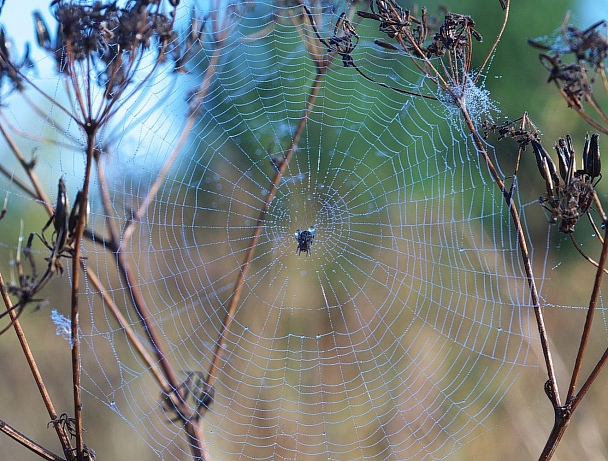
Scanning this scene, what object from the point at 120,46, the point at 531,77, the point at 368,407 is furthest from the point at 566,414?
the point at 531,77

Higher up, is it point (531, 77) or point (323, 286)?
point (531, 77)

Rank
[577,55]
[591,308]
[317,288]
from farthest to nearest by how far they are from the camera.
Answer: [317,288]
[591,308]
[577,55]

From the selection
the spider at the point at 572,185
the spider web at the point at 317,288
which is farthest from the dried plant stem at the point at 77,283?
the spider web at the point at 317,288

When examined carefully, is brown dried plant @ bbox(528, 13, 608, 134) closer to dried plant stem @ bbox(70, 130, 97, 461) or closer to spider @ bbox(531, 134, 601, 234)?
spider @ bbox(531, 134, 601, 234)

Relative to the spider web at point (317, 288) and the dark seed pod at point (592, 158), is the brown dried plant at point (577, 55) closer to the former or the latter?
the dark seed pod at point (592, 158)

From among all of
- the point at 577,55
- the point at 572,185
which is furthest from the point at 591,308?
the point at 577,55

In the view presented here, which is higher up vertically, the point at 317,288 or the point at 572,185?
the point at 317,288

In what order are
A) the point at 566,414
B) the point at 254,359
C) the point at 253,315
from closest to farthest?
the point at 566,414
the point at 253,315
the point at 254,359

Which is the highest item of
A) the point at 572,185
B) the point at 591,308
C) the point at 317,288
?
the point at 317,288

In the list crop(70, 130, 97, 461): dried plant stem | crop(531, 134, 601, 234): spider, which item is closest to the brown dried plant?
crop(531, 134, 601, 234): spider

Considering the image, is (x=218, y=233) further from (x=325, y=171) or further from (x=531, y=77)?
(x=531, y=77)

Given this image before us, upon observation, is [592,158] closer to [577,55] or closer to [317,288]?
[577,55]
